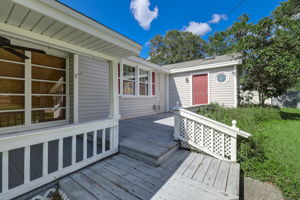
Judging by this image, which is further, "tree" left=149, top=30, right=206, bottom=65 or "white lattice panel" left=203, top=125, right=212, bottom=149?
"tree" left=149, top=30, right=206, bottom=65

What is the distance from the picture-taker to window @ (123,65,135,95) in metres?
5.55

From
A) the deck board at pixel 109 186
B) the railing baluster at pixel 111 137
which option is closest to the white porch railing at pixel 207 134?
the railing baluster at pixel 111 137

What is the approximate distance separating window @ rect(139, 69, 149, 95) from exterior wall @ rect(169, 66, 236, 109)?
217 centimetres

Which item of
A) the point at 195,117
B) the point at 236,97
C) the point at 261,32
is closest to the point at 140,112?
the point at 195,117

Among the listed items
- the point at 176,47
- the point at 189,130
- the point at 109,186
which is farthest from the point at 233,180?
the point at 176,47

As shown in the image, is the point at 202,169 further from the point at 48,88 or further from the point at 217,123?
the point at 48,88

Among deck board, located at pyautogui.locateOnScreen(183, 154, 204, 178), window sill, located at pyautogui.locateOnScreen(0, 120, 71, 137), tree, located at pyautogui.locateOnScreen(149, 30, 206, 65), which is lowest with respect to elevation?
deck board, located at pyautogui.locateOnScreen(183, 154, 204, 178)

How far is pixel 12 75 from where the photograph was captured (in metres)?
2.92

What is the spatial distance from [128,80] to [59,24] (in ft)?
13.0

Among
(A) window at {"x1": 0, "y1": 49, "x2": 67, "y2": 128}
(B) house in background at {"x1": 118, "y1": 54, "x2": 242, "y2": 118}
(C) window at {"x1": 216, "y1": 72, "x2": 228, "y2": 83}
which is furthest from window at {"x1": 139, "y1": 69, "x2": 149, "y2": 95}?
(C) window at {"x1": 216, "y1": 72, "x2": 228, "y2": 83}

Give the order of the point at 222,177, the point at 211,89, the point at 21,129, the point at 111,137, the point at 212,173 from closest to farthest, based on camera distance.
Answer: the point at 222,177, the point at 212,173, the point at 111,137, the point at 21,129, the point at 211,89

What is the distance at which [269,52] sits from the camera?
5688mm

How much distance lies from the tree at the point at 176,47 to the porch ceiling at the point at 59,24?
22.7 meters

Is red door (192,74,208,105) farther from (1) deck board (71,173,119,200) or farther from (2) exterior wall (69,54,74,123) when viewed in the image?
(1) deck board (71,173,119,200)
